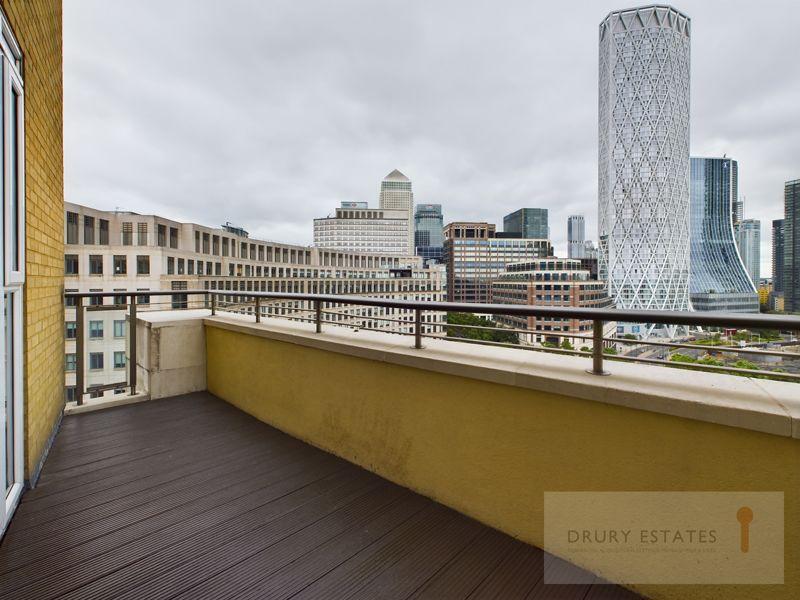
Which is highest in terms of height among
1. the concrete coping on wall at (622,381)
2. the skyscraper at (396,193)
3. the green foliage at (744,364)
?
the skyscraper at (396,193)

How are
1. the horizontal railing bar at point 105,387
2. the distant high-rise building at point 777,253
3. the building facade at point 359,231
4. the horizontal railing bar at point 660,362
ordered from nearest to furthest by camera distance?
1. the horizontal railing bar at point 660,362
2. the distant high-rise building at point 777,253
3. the horizontal railing bar at point 105,387
4. the building facade at point 359,231

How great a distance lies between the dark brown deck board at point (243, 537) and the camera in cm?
160

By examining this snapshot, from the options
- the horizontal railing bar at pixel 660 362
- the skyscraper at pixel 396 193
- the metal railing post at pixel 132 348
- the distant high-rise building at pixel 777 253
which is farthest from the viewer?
the skyscraper at pixel 396 193

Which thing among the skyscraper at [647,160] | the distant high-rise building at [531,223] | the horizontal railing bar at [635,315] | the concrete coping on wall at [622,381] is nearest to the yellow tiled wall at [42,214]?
the concrete coping on wall at [622,381]

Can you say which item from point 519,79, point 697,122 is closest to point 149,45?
point 519,79

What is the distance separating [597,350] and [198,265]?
5282cm

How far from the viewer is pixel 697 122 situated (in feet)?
223

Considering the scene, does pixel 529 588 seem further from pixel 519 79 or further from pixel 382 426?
pixel 519 79

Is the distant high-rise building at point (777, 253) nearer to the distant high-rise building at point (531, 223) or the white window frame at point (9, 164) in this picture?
the white window frame at point (9, 164)

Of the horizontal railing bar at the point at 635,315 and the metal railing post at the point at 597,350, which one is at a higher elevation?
the horizontal railing bar at the point at 635,315

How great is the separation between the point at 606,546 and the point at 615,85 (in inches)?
3530

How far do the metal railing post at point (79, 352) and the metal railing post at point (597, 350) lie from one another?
185 inches

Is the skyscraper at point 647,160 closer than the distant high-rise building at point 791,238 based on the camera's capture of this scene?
No

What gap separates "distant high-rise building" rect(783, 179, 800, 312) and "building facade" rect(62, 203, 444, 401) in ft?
52.2
